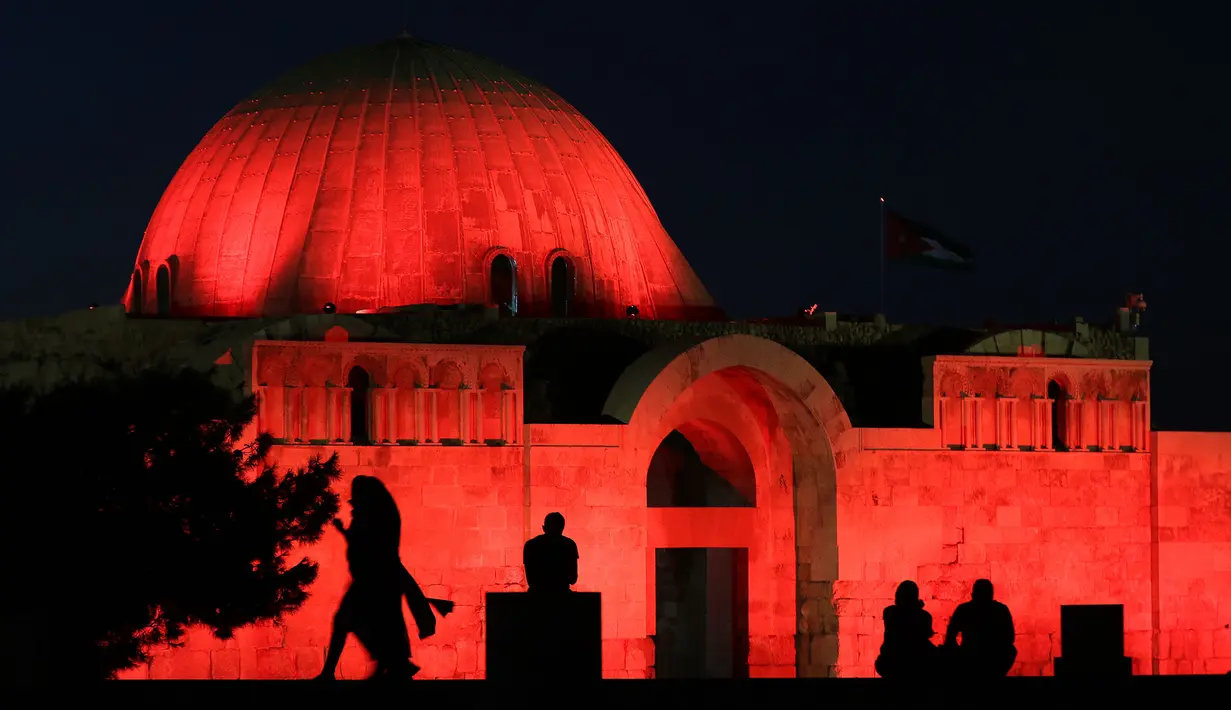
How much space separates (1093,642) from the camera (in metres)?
16.0

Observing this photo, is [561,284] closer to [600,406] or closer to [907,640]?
[600,406]

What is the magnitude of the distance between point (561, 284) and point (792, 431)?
235 inches

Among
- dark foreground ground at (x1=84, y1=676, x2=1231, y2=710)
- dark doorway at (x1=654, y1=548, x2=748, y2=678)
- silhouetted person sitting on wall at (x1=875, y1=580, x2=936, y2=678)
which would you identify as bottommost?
dark doorway at (x1=654, y1=548, x2=748, y2=678)

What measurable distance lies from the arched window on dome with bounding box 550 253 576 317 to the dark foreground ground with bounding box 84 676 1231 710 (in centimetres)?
2208

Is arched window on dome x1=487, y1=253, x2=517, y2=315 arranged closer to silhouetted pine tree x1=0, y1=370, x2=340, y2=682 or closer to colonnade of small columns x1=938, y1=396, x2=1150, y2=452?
colonnade of small columns x1=938, y1=396, x2=1150, y2=452

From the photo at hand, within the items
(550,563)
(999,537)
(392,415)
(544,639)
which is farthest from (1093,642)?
(999,537)

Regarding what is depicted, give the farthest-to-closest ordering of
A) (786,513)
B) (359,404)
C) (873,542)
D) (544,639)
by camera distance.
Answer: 1. (786,513)
2. (873,542)
3. (359,404)
4. (544,639)

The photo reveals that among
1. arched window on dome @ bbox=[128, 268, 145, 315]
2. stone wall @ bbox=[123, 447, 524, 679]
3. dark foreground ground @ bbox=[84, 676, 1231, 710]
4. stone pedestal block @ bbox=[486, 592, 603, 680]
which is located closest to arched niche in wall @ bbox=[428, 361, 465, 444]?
stone wall @ bbox=[123, 447, 524, 679]

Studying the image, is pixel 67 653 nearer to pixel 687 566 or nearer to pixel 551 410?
pixel 551 410

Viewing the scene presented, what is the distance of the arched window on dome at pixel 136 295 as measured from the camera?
128 ft

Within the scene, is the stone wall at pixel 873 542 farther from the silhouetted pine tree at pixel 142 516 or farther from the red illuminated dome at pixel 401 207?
the red illuminated dome at pixel 401 207

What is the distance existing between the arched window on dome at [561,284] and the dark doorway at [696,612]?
490 cm

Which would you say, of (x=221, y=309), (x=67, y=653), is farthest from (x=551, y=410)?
(x=67, y=653)

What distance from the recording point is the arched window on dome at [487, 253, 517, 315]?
119ft
